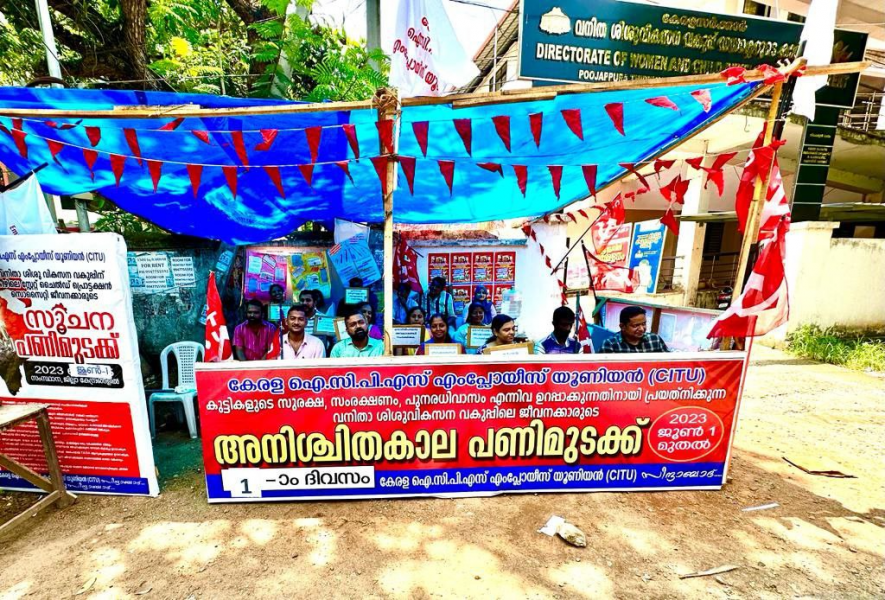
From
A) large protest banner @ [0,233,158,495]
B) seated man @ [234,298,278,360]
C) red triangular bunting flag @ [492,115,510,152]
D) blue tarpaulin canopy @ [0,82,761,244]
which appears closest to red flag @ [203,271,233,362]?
large protest banner @ [0,233,158,495]

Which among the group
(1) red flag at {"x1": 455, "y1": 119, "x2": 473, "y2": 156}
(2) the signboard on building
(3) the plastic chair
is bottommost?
(3) the plastic chair

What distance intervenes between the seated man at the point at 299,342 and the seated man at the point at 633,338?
125 inches

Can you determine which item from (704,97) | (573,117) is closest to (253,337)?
(573,117)

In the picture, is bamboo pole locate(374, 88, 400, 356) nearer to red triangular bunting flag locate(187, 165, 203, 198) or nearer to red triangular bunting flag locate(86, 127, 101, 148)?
red triangular bunting flag locate(187, 165, 203, 198)

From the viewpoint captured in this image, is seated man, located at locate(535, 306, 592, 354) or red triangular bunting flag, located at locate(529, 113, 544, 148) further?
seated man, located at locate(535, 306, 592, 354)

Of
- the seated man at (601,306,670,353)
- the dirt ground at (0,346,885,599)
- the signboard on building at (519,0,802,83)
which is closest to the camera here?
the dirt ground at (0,346,885,599)

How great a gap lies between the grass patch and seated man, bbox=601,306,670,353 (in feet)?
18.2

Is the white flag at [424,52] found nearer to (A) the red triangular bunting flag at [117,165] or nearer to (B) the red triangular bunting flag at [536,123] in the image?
(B) the red triangular bunting flag at [536,123]

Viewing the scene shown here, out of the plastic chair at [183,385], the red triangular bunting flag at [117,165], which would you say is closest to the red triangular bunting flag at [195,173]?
the red triangular bunting flag at [117,165]

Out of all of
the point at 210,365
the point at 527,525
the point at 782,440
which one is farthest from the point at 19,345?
the point at 782,440

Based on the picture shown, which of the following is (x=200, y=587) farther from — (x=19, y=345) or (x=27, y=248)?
(x=27, y=248)

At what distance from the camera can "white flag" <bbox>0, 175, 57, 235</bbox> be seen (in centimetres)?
312

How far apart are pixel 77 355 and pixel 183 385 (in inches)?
58.8

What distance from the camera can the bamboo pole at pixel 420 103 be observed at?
273 cm
